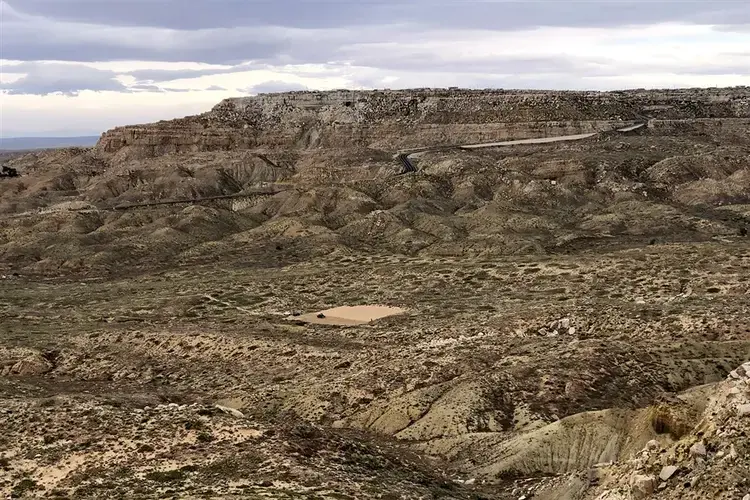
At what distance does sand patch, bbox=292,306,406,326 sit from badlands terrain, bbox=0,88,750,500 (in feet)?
0.88

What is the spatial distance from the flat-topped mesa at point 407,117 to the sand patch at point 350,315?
3524 inches

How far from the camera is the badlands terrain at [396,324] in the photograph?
24778 mm

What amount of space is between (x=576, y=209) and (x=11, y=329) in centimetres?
6796

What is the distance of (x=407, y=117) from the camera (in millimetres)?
151125

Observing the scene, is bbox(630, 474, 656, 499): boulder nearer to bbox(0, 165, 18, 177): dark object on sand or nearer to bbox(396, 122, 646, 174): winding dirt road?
bbox(396, 122, 646, 174): winding dirt road

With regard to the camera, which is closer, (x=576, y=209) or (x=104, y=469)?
(x=104, y=469)

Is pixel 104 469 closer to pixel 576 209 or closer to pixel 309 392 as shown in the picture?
pixel 309 392

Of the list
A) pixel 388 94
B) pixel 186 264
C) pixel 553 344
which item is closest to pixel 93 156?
pixel 388 94

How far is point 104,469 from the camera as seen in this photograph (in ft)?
82.6

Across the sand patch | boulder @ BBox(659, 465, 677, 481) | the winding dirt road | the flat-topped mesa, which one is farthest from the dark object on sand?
boulder @ BBox(659, 465, 677, 481)

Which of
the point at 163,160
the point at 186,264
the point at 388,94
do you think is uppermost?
the point at 388,94

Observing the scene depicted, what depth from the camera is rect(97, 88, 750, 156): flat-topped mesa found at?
463 ft

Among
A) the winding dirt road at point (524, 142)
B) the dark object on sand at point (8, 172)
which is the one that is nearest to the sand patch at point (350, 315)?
the winding dirt road at point (524, 142)

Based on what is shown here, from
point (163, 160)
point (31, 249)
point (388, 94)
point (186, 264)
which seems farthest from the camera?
point (388, 94)
